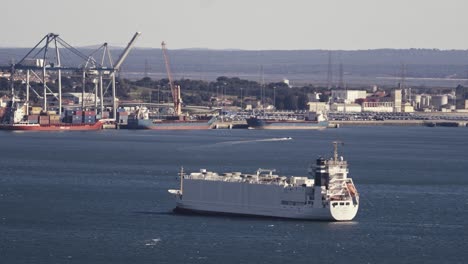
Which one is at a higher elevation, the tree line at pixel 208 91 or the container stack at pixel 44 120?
the tree line at pixel 208 91

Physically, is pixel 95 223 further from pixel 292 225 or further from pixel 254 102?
pixel 254 102

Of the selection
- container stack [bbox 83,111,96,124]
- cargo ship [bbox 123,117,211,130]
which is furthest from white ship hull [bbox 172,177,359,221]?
cargo ship [bbox 123,117,211,130]

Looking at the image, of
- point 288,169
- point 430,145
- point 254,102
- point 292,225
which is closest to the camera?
point 292,225

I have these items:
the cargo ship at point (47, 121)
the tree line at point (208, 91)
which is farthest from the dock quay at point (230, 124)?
the tree line at point (208, 91)

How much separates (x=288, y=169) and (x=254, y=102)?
9383 cm

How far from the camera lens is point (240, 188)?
36.5 metres

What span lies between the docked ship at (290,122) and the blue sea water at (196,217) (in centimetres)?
4339

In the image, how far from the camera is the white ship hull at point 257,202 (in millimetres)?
35562

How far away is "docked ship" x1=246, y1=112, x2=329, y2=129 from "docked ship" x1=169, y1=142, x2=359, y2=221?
75402mm

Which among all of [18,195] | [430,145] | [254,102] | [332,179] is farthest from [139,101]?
[332,179]

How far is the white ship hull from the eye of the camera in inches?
1400

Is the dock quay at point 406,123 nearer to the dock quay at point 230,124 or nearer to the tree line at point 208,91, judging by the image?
the tree line at point 208,91

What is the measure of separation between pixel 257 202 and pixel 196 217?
5.72 ft

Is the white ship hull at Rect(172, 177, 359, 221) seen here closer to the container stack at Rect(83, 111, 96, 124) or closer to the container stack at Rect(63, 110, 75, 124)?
the container stack at Rect(83, 111, 96, 124)
